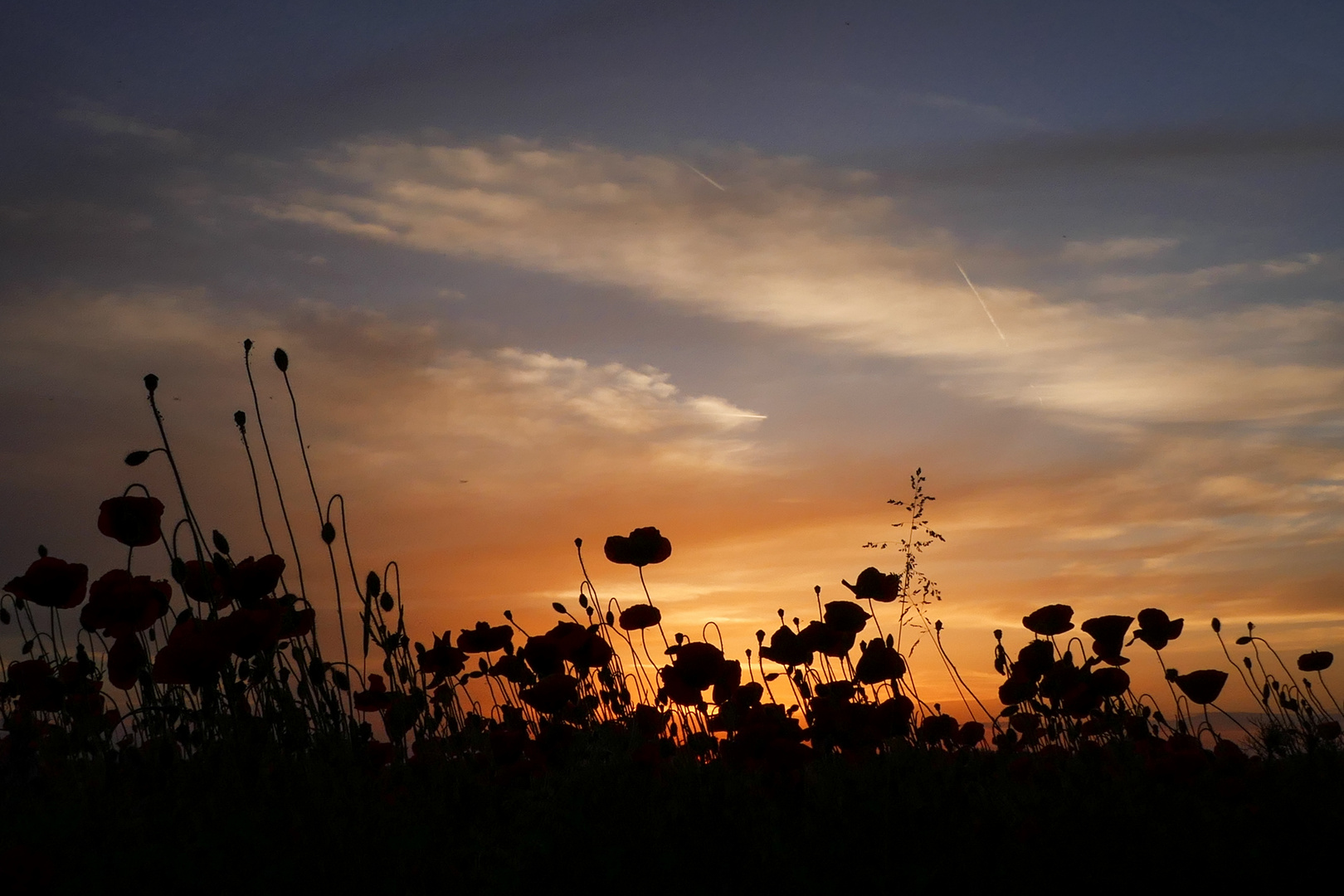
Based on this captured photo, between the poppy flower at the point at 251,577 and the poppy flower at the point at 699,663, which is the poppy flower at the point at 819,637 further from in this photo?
the poppy flower at the point at 251,577

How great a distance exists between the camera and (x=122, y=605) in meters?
4.86

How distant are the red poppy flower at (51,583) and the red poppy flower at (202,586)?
52 centimetres

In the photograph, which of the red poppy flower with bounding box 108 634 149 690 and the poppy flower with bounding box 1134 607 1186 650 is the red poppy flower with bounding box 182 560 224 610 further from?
the poppy flower with bounding box 1134 607 1186 650

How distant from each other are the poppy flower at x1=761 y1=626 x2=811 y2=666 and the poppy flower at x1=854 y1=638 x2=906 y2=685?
0.31 meters

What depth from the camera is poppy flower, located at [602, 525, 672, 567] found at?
6312 millimetres

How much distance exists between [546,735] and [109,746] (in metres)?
2.26

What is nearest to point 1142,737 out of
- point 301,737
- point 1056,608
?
point 1056,608

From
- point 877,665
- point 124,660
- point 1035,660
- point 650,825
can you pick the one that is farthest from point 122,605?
point 1035,660

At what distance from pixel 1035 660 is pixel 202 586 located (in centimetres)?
430

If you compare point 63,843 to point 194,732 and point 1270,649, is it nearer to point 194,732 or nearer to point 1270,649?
point 194,732

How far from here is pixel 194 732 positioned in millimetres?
5180

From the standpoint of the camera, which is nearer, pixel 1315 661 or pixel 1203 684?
pixel 1203 684

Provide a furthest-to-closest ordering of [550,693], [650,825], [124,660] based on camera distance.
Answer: [550,693] < [124,660] < [650,825]

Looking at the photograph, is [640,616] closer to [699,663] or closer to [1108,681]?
[699,663]
